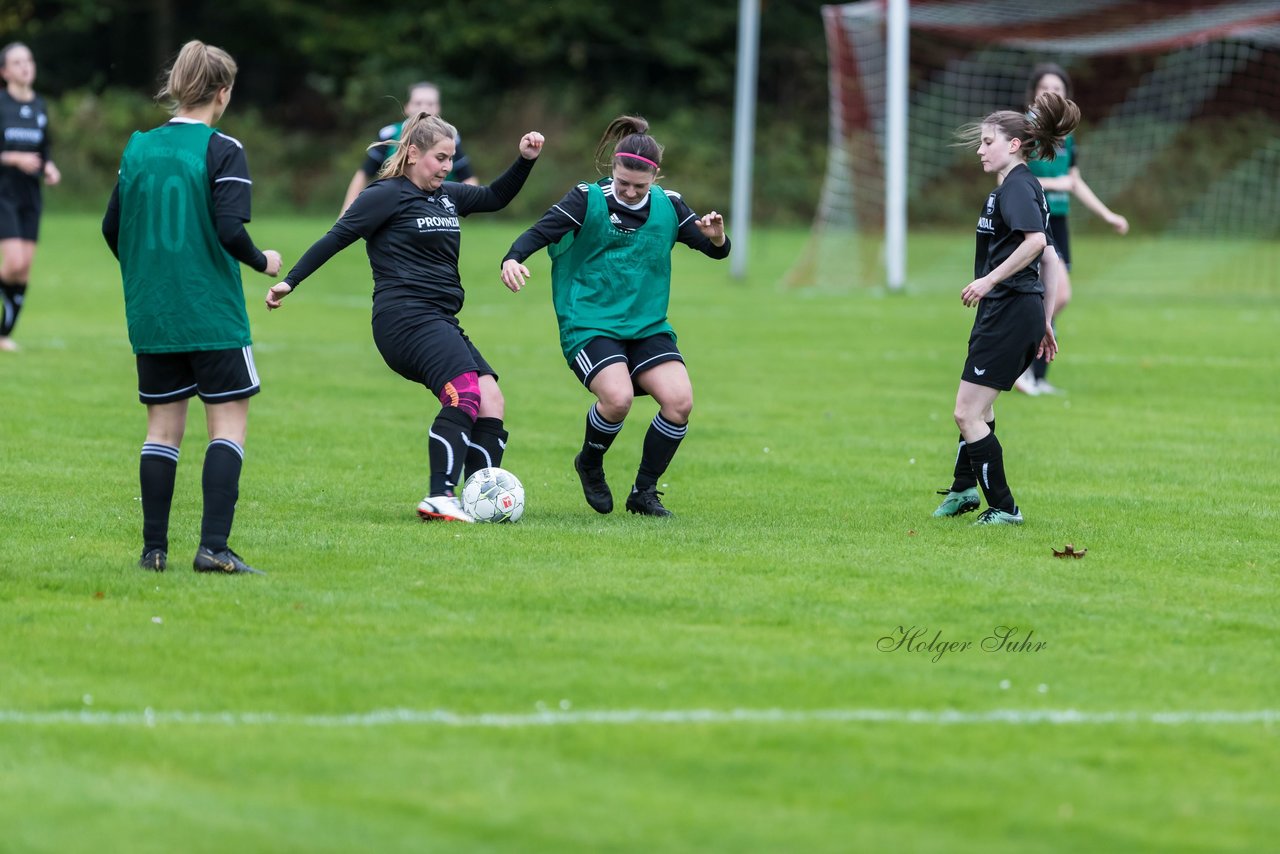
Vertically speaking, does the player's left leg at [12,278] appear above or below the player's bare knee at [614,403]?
above

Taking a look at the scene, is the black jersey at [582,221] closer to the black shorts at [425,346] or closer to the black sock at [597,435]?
the black shorts at [425,346]

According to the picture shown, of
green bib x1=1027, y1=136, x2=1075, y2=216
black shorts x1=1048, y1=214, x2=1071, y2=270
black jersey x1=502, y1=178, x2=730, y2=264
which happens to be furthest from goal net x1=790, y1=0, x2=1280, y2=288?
black jersey x1=502, y1=178, x2=730, y2=264

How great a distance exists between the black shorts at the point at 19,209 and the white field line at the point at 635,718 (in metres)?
10.1

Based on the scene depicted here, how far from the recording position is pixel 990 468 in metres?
7.91

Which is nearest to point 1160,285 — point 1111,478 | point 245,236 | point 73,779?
point 1111,478

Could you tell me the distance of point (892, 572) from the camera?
6738 millimetres

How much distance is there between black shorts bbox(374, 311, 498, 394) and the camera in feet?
25.9

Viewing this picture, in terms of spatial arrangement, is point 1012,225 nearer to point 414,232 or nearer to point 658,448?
point 658,448

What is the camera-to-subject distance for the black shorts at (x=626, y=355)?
8086 mm

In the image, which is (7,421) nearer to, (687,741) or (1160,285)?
(687,741)

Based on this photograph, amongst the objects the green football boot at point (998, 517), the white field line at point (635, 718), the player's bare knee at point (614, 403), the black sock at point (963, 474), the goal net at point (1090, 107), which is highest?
the goal net at point (1090, 107)

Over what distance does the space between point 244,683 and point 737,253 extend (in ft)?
66.7

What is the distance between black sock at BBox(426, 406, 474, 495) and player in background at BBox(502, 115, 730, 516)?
61cm

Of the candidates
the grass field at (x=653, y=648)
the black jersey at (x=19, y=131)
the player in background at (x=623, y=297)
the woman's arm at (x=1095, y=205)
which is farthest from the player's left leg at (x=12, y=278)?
the woman's arm at (x=1095, y=205)
